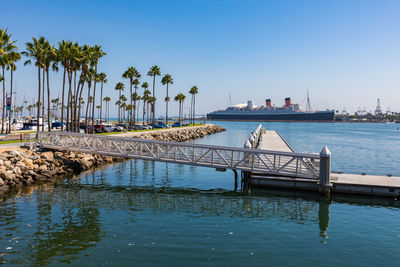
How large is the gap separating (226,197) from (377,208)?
8995 millimetres

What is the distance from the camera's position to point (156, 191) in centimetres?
2200

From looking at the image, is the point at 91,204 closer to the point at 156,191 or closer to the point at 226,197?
the point at 156,191

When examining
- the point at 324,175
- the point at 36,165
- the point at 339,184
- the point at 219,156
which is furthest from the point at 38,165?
the point at 339,184

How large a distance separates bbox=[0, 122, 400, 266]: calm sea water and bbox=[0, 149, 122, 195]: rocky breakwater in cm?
217

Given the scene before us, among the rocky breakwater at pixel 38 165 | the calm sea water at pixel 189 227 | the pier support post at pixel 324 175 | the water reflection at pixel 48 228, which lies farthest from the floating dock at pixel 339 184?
the rocky breakwater at pixel 38 165

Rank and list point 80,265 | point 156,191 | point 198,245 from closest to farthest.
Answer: point 80,265 → point 198,245 → point 156,191

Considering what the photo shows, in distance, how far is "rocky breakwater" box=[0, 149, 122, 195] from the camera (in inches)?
864

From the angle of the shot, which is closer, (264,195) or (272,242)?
(272,242)

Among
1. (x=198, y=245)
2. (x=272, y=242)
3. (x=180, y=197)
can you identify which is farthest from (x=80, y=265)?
(x=180, y=197)

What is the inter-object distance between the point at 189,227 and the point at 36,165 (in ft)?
54.9

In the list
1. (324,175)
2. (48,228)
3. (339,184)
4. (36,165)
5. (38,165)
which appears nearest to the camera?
(48,228)

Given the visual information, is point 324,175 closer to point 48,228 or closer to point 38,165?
point 48,228

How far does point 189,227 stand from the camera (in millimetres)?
14430

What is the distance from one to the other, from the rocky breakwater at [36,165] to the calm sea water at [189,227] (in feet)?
7.12
